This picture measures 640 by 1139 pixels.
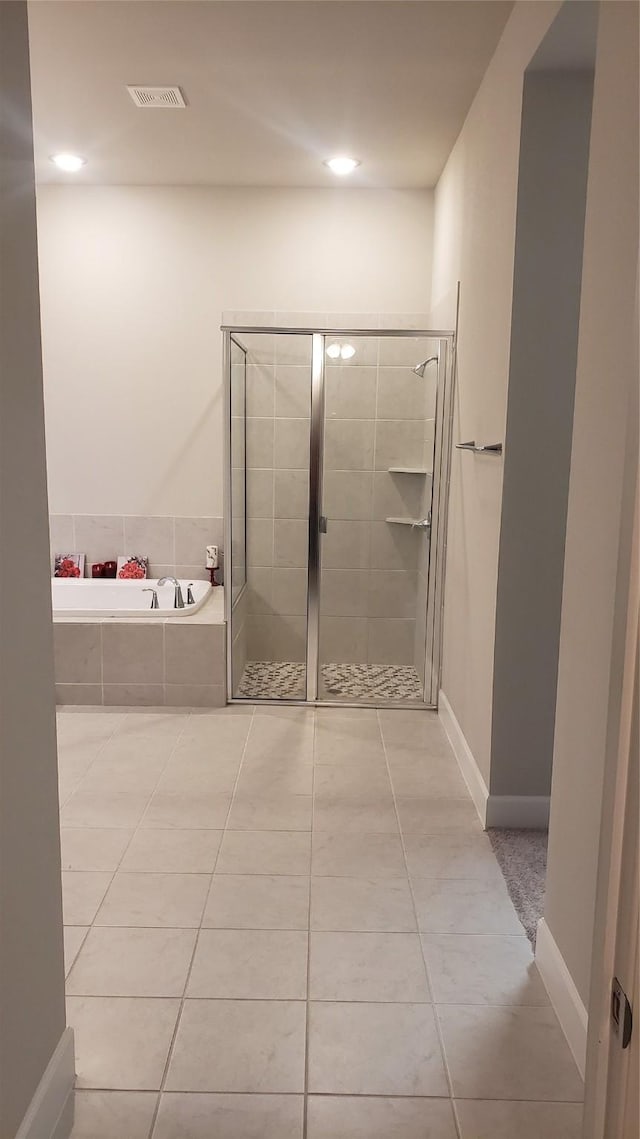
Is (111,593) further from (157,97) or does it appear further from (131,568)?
(157,97)

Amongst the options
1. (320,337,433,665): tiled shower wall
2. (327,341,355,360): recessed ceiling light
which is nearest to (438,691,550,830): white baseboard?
(320,337,433,665): tiled shower wall

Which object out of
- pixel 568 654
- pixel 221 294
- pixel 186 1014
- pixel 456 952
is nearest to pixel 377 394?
pixel 221 294

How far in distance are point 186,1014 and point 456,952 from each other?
2.28 ft

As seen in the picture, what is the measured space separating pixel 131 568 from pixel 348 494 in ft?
4.83

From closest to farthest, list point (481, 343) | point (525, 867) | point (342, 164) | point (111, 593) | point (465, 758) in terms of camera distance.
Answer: point (525, 867) → point (481, 343) → point (465, 758) → point (342, 164) → point (111, 593)

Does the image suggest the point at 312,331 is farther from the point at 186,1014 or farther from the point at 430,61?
the point at 186,1014

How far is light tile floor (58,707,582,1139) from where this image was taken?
5.47ft

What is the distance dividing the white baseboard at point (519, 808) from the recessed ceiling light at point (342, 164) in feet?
9.83

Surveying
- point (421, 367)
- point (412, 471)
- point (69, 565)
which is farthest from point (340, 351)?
point (69, 565)

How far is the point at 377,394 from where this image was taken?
12.6 ft

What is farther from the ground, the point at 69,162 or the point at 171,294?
the point at 69,162

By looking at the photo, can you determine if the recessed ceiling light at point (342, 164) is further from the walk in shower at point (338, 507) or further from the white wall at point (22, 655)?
the white wall at point (22, 655)

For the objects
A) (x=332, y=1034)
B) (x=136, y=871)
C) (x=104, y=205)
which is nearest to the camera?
(x=332, y=1034)

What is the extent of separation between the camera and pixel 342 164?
4082 mm
